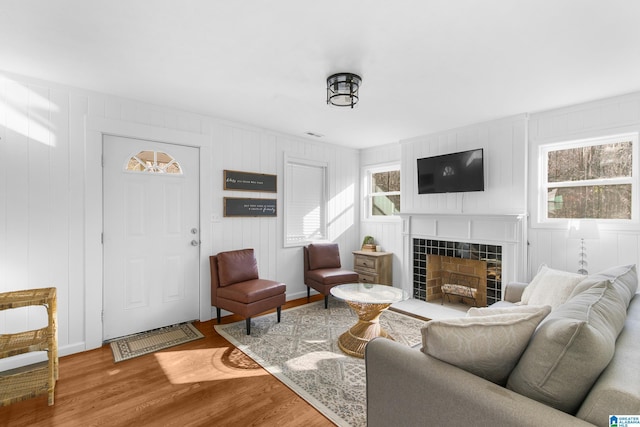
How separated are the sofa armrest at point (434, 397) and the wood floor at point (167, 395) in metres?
0.88

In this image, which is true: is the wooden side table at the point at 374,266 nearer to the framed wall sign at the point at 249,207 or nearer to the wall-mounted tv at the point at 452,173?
the wall-mounted tv at the point at 452,173

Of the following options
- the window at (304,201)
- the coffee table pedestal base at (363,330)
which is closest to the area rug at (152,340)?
the coffee table pedestal base at (363,330)

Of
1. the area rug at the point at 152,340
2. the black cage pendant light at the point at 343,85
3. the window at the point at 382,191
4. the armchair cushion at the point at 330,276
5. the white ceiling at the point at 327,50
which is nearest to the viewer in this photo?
the white ceiling at the point at 327,50

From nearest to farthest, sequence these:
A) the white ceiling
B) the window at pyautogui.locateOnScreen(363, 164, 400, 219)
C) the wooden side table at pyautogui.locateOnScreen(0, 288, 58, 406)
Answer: the white ceiling → the wooden side table at pyautogui.locateOnScreen(0, 288, 58, 406) → the window at pyautogui.locateOnScreen(363, 164, 400, 219)

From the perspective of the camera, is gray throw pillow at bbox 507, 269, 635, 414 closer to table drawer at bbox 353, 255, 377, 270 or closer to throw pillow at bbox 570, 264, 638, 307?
throw pillow at bbox 570, 264, 638, 307

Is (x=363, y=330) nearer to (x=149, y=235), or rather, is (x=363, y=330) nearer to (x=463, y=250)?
(x=463, y=250)

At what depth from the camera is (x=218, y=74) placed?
260 cm

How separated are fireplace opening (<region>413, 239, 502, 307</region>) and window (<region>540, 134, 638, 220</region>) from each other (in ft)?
2.72

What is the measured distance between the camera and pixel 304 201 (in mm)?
4828

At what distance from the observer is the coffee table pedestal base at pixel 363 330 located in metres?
2.92

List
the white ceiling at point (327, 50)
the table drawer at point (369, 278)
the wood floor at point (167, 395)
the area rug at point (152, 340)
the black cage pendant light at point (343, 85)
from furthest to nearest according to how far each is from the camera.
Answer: the table drawer at point (369, 278)
the area rug at point (152, 340)
the black cage pendant light at point (343, 85)
the wood floor at point (167, 395)
the white ceiling at point (327, 50)

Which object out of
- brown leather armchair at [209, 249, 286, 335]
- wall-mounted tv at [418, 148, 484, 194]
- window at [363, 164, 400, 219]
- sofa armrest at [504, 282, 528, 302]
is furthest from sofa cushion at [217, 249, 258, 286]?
sofa armrest at [504, 282, 528, 302]

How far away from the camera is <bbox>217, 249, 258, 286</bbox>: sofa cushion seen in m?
3.57

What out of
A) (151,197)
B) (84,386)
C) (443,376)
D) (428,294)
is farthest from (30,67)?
(428,294)
